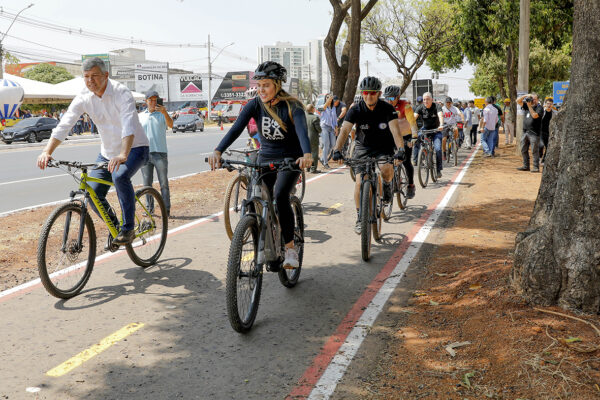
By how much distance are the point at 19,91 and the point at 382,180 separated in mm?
29072

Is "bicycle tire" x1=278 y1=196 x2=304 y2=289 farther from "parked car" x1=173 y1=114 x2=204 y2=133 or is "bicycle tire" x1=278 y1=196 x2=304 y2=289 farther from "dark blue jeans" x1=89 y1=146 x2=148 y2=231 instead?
"parked car" x1=173 y1=114 x2=204 y2=133

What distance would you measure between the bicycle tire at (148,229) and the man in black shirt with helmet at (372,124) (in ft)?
7.46

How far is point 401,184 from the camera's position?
31.7ft

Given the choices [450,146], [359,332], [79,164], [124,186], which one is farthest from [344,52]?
[359,332]

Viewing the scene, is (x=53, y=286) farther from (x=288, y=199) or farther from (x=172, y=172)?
(x=172, y=172)

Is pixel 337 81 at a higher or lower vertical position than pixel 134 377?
higher

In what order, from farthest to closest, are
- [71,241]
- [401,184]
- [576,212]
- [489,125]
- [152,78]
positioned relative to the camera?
[152,78] → [489,125] → [401,184] → [71,241] → [576,212]

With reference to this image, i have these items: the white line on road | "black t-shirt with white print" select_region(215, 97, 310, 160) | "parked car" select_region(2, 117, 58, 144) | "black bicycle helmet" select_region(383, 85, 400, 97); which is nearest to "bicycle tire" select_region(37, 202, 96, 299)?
"black t-shirt with white print" select_region(215, 97, 310, 160)

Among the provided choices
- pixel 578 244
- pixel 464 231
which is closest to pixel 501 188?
pixel 464 231

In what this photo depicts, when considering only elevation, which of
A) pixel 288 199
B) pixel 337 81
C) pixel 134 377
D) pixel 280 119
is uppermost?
pixel 337 81

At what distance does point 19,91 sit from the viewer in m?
31.4

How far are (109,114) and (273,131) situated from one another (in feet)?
5.46

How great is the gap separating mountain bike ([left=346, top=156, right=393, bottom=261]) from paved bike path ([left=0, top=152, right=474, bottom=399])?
9.2 inches

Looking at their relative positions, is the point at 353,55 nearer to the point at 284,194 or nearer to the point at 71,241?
the point at 284,194
